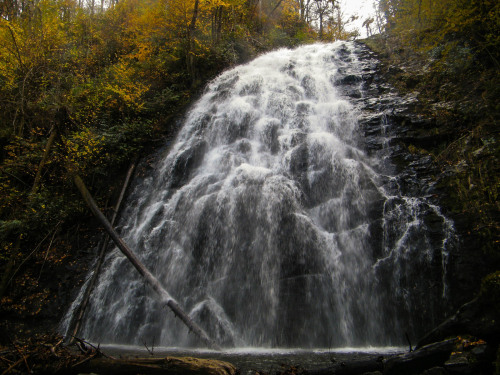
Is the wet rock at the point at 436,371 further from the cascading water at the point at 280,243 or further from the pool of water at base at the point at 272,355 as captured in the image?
the cascading water at the point at 280,243

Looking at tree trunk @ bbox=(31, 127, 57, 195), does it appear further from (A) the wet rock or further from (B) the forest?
(A) the wet rock

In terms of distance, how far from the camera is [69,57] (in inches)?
571

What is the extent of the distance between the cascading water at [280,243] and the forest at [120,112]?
4.34ft

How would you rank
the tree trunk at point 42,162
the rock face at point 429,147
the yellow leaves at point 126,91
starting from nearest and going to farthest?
the rock face at point 429,147, the tree trunk at point 42,162, the yellow leaves at point 126,91

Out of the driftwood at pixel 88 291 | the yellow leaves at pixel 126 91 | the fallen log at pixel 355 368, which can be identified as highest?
the yellow leaves at pixel 126 91

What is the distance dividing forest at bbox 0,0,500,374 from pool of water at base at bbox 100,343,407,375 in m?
2.46

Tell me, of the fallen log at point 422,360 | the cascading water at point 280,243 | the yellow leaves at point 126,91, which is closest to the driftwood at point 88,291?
the cascading water at point 280,243

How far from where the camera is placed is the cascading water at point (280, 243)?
5734mm

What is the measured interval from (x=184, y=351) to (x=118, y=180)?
7.09m

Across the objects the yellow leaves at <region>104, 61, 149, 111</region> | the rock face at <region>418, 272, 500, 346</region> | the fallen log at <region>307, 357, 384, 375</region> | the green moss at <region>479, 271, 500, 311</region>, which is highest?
the yellow leaves at <region>104, 61, 149, 111</region>

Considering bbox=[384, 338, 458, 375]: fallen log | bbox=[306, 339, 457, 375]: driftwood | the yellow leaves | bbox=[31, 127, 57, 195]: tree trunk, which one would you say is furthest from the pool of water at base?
the yellow leaves

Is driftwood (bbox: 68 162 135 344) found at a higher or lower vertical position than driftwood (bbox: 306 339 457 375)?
lower

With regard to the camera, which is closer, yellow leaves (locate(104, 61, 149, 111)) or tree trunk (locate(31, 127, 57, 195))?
tree trunk (locate(31, 127, 57, 195))

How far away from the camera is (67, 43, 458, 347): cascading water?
573 cm
